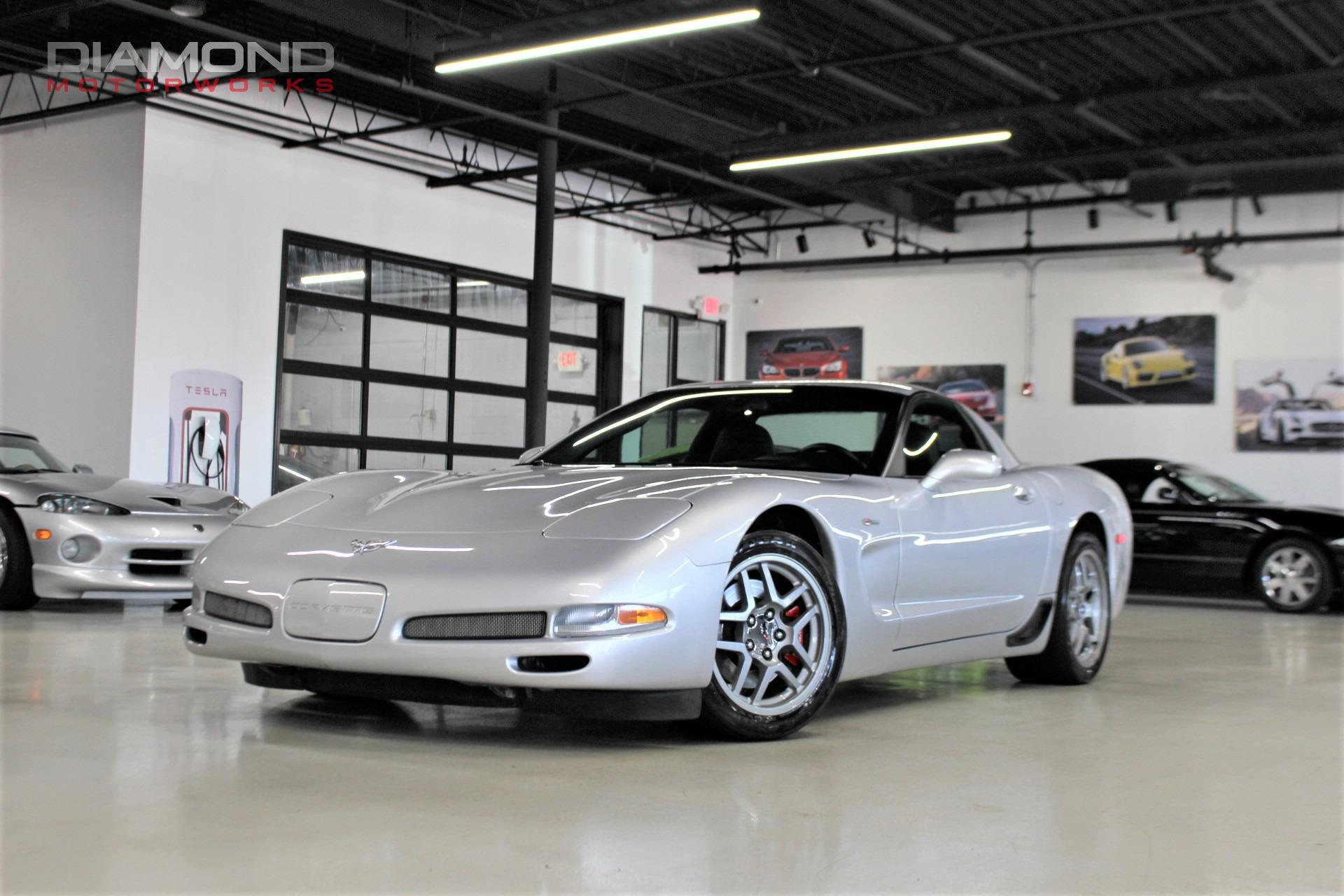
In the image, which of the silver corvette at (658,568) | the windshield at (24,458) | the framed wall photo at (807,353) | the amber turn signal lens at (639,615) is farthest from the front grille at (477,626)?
the framed wall photo at (807,353)

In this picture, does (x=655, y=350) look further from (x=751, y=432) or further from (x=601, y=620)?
(x=601, y=620)

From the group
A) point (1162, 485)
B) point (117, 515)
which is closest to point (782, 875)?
point (117, 515)

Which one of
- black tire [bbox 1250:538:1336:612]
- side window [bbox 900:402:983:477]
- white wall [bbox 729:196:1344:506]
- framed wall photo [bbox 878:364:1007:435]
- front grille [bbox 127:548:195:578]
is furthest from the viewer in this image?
framed wall photo [bbox 878:364:1007:435]

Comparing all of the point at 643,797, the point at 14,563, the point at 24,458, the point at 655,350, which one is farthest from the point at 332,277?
the point at 643,797

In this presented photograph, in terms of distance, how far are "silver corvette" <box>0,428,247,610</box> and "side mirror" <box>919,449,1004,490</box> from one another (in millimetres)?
4585

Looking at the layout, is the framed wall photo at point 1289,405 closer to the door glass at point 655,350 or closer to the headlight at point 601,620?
the door glass at point 655,350

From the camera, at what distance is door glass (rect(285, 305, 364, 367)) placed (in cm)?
1556

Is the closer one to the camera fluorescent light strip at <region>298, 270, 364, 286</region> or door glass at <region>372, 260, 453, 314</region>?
fluorescent light strip at <region>298, 270, 364, 286</region>

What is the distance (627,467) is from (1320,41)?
1169 cm

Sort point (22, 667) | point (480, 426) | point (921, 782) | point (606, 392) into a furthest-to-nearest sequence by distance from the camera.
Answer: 1. point (606, 392)
2. point (480, 426)
3. point (22, 667)
4. point (921, 782)

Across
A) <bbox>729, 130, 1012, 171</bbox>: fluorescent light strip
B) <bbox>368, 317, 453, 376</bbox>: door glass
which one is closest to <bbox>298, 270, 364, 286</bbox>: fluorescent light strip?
<bbox>368, 317, 453, 376</bbox>: door glass

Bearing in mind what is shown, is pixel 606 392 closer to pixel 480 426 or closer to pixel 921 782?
pixel 480 426

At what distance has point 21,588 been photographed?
7.54 m

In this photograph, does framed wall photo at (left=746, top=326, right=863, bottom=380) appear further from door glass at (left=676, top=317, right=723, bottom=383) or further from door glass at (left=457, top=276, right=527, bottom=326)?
door glass at (left=457, top=276, right=527, bottom=326)
